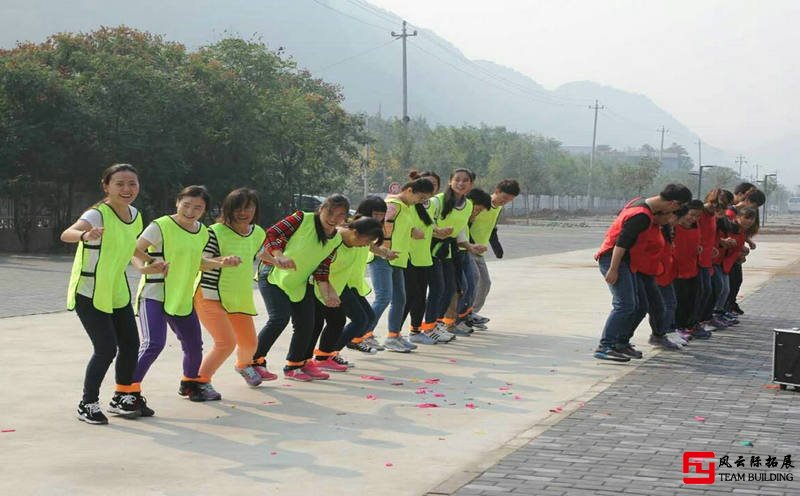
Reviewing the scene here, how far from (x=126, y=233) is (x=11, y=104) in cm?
2340

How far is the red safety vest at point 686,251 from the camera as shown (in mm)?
12172

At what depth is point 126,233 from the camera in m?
7.32

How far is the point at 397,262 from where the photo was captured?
11.0 m

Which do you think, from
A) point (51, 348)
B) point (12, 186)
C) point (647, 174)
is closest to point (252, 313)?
point (51, 348)

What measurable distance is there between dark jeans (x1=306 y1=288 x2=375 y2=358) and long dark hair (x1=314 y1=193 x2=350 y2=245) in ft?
2.42

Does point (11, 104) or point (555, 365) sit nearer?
point (555, 365)

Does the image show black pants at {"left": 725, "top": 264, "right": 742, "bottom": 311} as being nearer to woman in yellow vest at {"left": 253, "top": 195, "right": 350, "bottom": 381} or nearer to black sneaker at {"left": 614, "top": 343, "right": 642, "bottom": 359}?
black sneaker at {"left": 614, "top": 343, "right": 642, "bottom": 359}

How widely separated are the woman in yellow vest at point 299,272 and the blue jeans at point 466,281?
11.0ft

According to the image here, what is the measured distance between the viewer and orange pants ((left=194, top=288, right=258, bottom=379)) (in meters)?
8.19

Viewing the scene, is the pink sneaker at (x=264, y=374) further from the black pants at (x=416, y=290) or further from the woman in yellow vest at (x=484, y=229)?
the woman in yellow vest at (x=484, y=229)

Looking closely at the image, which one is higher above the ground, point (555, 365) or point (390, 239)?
point (390, 239)

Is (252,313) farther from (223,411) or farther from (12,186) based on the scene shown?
(12,186)

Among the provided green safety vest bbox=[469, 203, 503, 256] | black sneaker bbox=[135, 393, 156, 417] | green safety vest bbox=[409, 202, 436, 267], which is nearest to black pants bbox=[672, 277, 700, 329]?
green safety vest bbox=[469, 203, 503, 256]

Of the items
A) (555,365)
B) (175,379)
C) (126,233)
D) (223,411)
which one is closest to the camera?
(126,233)
